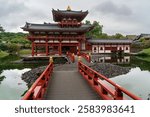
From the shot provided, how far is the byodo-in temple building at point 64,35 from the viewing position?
44.4 metres

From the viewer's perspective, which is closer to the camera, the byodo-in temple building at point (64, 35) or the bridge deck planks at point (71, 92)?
the bridge deck planks at point (71, 92)

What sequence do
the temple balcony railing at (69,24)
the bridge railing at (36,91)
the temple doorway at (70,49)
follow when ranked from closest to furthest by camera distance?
the bridge railing at (36,91) → the temple balcony railing at (69,24) → the temple doorway at (70,49)

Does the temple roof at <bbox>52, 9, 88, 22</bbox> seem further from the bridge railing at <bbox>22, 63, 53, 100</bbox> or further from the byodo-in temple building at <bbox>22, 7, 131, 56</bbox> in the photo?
the bridge railing at <bbox>22, 63, 53, 100</bbox>

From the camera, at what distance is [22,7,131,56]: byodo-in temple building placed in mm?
44438

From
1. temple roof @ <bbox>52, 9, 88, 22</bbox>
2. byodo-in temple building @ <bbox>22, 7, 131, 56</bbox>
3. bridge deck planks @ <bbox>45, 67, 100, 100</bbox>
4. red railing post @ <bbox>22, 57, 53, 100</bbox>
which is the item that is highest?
temple roof @ <bbox>52, 9, 88, 22</bbox>

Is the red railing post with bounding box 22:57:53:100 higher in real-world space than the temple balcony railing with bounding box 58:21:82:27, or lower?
lower

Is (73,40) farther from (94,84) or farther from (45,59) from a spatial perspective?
(94,84)

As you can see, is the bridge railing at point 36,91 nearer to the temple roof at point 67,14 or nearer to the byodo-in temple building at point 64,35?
the byodo-in temple building at point 64,35

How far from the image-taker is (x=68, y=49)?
164ft

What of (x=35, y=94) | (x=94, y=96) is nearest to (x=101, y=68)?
(x=94, y=96)

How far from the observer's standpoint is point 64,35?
150 feet

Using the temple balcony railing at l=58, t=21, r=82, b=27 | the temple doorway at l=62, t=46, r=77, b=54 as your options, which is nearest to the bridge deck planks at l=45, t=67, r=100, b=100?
the temple balcony railing at l=58, t=21, r=82, b=27

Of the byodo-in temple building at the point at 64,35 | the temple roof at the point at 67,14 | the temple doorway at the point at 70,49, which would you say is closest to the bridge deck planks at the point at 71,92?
the byodo-in temple building at the point at 64,35

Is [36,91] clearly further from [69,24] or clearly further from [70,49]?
[70,49]
